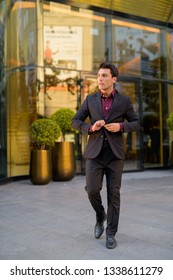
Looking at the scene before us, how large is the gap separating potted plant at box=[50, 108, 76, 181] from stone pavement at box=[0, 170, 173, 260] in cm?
90

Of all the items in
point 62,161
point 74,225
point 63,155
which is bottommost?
point 74,225

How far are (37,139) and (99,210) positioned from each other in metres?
4.94

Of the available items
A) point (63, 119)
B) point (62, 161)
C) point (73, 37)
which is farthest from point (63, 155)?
point (73, 37)

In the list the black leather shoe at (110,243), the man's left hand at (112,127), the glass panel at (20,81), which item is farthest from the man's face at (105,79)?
the glass panel at (20,81)

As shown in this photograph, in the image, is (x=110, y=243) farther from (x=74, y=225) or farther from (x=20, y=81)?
(x=20, y=81)

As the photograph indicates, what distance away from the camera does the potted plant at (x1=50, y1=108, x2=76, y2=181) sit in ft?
31.1

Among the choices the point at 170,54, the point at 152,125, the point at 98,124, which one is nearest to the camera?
the point at 98,124

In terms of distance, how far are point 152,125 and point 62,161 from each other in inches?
188

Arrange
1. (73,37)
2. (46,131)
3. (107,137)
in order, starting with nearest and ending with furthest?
(107,137) < (46,131) < (73,37)

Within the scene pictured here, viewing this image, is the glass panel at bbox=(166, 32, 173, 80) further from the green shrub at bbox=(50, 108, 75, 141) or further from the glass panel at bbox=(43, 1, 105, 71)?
the green shrub at bbox=(50, 108, 75, 141)

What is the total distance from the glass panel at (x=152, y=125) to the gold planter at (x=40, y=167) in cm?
498

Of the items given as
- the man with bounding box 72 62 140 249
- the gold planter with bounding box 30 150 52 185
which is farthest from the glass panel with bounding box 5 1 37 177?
the man with bounding box 72 62 140 249

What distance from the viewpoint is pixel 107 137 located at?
12.7ft
